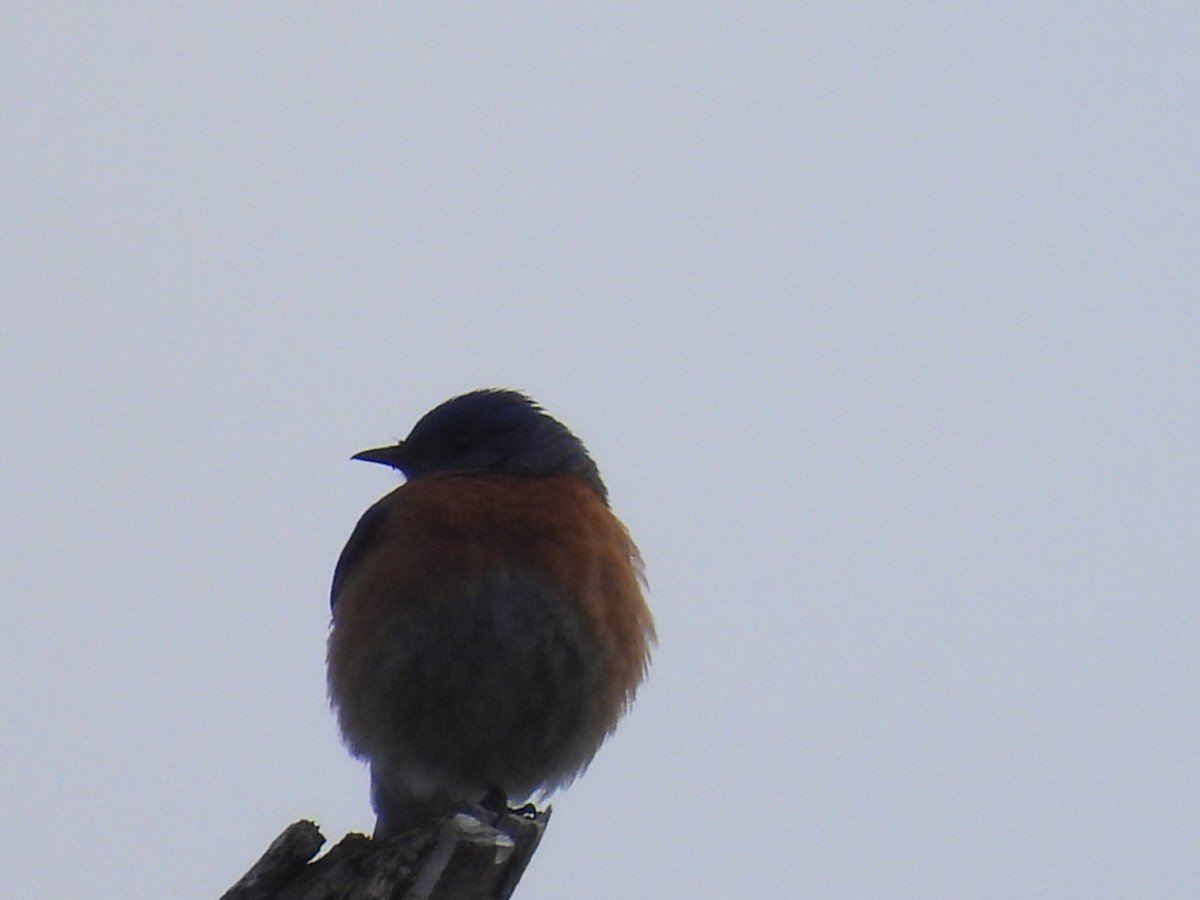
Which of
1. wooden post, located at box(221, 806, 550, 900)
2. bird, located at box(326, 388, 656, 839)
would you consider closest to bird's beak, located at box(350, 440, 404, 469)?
bird, located at box(326, 388, 656, 839)

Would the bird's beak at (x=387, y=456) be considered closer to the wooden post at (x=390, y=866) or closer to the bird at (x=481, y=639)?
the bird at (x=481, y=639)

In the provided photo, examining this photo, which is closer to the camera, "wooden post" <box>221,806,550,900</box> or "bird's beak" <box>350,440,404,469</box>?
"wooden post" <box>221,806,550,900</box>

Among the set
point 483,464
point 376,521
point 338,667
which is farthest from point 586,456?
point 338,667

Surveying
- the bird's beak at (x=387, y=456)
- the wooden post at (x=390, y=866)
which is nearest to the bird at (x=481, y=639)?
the bird's beak at (x=387, y=456)

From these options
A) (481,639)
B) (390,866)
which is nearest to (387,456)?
(481,639)

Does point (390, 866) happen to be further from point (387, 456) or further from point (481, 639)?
point (387, 456)

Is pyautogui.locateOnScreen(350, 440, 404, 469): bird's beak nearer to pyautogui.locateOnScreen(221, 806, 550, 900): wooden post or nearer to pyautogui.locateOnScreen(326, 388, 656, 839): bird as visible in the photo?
pyautogui.locateOnScreen(326, 388, 656, 839): bird
